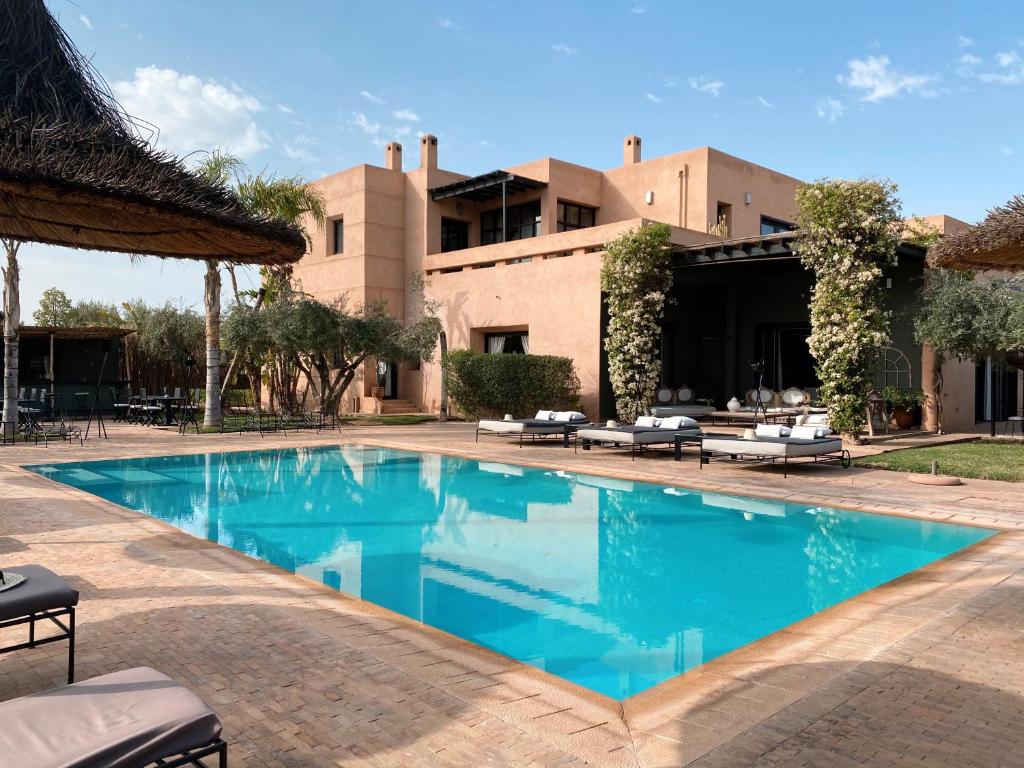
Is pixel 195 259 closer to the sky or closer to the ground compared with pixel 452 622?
closer to the sky

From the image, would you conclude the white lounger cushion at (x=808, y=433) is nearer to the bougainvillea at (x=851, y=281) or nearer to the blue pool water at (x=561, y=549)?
the blue pool water at (x=561, y=549)

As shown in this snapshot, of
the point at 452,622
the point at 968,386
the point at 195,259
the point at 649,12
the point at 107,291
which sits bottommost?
the point at 452,622

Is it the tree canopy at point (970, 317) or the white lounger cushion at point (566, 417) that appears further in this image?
the white lounger cushion at point (566, 417)

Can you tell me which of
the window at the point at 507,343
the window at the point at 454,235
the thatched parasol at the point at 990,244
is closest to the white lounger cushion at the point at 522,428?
the window at the point at 507,343

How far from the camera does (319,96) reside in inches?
611

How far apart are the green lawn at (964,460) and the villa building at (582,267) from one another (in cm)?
373

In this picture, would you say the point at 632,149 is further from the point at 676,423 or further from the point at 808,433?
the point at 808,433

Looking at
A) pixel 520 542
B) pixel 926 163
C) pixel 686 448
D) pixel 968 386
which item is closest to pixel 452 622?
pixel 520 542

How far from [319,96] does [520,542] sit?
11.9 meters

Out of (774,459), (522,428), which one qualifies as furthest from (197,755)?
(522,428)


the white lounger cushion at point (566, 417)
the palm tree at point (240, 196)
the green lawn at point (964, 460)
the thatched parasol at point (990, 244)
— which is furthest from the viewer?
the palm tree at point (240, 196)

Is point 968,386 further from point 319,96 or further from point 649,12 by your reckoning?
point 319,96

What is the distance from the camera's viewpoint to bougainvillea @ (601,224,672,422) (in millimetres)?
18016

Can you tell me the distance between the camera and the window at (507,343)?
22844 millimetres
